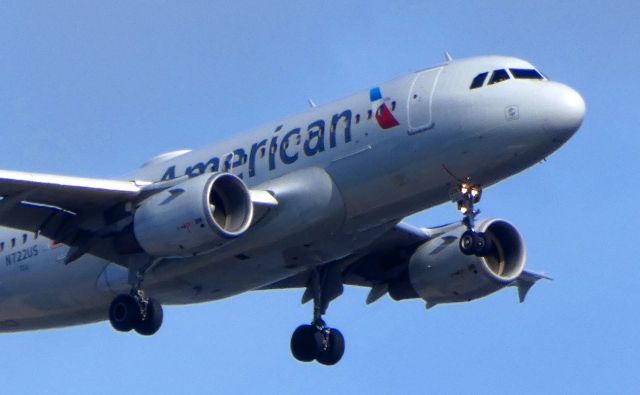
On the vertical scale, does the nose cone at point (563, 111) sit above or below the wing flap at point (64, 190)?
above

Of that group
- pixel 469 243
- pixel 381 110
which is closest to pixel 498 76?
pixel 381 110

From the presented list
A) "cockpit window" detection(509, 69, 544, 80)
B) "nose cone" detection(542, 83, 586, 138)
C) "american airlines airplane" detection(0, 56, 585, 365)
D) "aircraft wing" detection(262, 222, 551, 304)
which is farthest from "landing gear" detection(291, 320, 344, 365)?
"nose cone" detection(542, 83, 586, 138)

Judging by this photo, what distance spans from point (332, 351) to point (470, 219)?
741 cm

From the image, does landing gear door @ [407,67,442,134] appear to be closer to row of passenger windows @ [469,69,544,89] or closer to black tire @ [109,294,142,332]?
row of passenger windows @ [469,69,544,89]

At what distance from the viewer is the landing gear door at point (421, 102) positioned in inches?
1718

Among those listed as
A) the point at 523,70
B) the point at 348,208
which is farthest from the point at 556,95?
the point at 348,208

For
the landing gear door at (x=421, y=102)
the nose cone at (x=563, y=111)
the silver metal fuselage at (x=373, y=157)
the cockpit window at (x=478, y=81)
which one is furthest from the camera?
the cockpit window at (x=478, y=81)

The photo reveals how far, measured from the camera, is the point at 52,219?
46312mm

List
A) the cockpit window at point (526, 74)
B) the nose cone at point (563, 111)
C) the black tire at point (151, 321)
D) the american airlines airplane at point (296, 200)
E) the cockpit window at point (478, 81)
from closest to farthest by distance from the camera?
the nose cone at point (563, 111) < the american airlines airplane at point (296, 200) < the cockpit window at point (478, 81) < the cockpit window at point (526, 74) < the black tire at point (151, 321)

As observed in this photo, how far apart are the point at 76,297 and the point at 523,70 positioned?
12.3 meters

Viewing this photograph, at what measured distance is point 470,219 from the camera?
4406 centimetres

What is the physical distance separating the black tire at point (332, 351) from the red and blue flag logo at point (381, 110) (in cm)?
772

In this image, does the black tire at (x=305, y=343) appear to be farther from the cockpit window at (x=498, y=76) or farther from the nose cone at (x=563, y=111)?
the nose cone at (x=563, y=111)

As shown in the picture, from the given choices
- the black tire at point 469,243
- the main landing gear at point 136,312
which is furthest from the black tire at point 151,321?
the black tire at point 469,243
